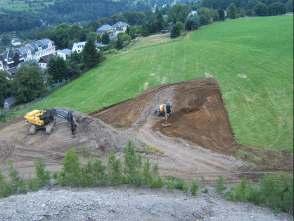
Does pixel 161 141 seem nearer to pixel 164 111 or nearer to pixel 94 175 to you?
pixel 164 111

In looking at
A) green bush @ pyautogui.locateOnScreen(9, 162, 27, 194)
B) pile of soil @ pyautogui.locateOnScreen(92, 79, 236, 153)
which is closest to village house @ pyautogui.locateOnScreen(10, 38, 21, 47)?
pile of soil @ pyautogui.locateOnScreen(92, 79, 236, 153)

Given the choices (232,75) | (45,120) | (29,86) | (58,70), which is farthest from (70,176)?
(58,70)

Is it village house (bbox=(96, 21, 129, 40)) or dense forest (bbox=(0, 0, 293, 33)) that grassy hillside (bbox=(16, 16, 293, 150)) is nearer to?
village house (bbox=(96, 21, 129, 40))

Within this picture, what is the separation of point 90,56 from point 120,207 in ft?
104

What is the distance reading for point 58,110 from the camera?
30766 millimetres

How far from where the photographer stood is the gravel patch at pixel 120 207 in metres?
17.2

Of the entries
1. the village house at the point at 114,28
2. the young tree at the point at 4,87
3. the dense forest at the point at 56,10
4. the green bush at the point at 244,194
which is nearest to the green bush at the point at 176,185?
the green bush at the point at 244,194

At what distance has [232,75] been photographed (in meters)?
39.2

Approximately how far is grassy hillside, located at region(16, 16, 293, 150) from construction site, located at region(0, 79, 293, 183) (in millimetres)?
1357

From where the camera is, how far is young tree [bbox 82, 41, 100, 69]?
157 ft

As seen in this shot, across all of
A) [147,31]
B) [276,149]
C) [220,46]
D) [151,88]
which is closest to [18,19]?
[147,31]

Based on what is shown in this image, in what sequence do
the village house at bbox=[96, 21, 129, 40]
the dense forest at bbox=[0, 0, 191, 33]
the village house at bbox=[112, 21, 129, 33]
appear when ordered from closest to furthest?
the village house at bbox=[96, 21, 129, 40]
the village house at bbox=[112, 21, 129, 33]
the dense forest at bbox=[0, 0, 191, 33]

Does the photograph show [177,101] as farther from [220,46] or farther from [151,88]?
[220,46]

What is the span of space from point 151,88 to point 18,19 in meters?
89.8
